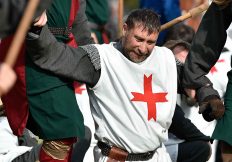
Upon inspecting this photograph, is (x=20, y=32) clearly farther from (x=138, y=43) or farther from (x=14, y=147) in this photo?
(x=14, y=147)

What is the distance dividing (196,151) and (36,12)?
2371 millimetres

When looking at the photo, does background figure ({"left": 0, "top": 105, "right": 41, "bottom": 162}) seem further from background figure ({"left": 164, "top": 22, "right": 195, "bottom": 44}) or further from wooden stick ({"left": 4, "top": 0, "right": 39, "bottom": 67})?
wooden stick ({"left": 4, "top": 0, "right": 39, "bottom": 67})

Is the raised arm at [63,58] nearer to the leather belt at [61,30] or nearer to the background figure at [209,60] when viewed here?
the leather belt at [61,30]

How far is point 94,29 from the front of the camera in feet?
30.0

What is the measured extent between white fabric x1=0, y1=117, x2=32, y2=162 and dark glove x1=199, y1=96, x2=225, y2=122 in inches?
46.8

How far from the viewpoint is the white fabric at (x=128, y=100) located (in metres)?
5.59

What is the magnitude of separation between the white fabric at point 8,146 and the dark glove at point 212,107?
1188 mm

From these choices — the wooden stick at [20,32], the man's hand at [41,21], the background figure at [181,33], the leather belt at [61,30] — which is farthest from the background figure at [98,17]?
the wooden stick at [20,32]

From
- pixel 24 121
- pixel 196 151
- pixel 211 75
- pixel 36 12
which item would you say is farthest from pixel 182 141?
pixel 36 12

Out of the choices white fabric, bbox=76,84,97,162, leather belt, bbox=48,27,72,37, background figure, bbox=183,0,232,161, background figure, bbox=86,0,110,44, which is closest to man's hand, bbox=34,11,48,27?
leather belt, bbox=48,27,72,37

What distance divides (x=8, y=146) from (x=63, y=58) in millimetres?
1085

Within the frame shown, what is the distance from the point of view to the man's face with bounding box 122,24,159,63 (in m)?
5.56

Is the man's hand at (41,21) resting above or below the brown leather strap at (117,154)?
above

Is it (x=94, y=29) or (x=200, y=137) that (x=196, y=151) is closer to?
(x=200, y=137)
